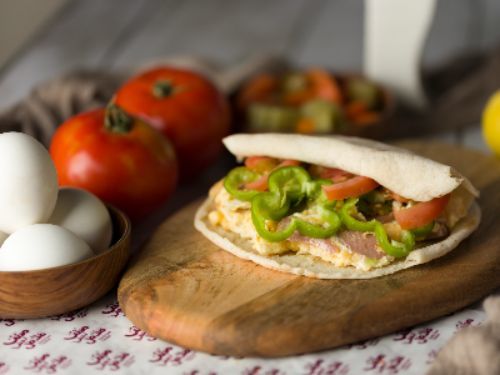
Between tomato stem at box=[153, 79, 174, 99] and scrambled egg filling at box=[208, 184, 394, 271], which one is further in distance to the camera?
tomato stem at box=[153, 79, 174, 99]

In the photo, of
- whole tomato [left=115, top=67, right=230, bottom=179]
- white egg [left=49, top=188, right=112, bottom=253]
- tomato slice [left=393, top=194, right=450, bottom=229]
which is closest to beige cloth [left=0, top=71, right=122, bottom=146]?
whole tomato [left=115, top=67, right=230, bottom=179]

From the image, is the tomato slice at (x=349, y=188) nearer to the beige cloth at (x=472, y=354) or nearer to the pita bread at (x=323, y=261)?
the pita bread at (x=323, y=261)

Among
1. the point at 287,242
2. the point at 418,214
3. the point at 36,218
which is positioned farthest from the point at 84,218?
the point at 418,214

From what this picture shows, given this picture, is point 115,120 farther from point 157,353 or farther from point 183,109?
point 157,353

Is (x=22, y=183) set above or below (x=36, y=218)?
above

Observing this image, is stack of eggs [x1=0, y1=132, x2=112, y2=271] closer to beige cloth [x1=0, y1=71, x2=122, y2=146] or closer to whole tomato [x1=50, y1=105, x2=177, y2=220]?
whole tomato [x1=50, y1=105, x2=177, y2=220]

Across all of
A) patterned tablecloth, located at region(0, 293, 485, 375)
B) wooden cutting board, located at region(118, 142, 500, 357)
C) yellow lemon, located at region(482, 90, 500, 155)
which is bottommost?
patterned tablecloth, located at region(0, 293, 485, 375)

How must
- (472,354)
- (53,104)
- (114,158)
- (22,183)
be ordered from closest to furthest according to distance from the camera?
(472,354) < (22,183) < (114,158) < (53,104)
